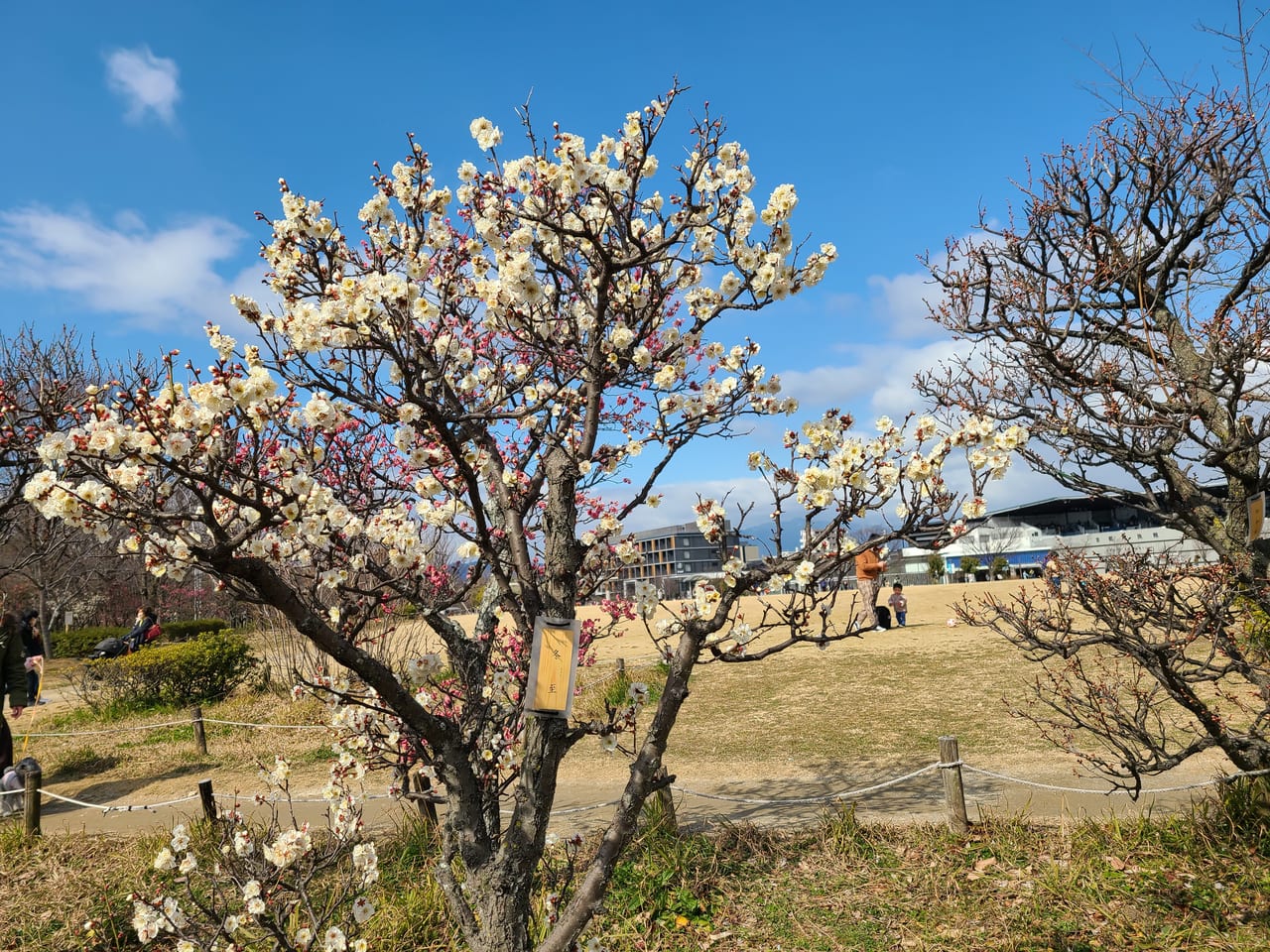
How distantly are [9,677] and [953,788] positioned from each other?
8.76m

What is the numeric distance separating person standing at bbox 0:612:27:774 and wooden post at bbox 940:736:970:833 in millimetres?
8324

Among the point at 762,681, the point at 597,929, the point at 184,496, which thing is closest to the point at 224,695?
the point at 184,496

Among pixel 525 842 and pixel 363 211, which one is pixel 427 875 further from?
pixel 363 211

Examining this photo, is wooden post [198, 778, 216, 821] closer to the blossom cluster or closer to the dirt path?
the dirt path

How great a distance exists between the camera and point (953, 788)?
5.36 meters

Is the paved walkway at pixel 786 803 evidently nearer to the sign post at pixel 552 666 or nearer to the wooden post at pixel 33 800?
the wooden post at pixel 33 800

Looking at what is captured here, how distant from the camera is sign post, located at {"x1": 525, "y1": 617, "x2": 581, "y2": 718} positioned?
2.67 m

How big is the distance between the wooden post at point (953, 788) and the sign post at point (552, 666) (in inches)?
151

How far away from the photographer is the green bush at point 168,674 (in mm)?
12555

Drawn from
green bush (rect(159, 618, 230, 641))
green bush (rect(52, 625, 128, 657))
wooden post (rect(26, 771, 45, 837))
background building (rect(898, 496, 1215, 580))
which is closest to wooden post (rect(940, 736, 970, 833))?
wooden post (rect(26, 771, 45, 837))

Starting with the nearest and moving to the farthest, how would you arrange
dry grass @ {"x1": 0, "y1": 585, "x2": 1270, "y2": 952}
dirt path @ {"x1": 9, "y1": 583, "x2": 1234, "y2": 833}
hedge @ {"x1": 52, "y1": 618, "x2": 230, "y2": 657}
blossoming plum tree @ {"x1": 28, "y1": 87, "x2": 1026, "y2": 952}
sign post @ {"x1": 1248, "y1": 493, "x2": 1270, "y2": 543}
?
blossoming plum tree @ {"x1": 28, "y1": 87, "x2": 1026, "y2": 952} < dry grass @ {"x1": 0, "y1": 585, "x2": 1270, "y2": 952} < sign post @ {"x1": 1248, "y1": 493, "x2": 1270, "y2": 543} < dirt path @ {"x1": 9, "y1": 583, "x2": 1234, "y2": 833} < hedge @ {"x1": 52, "y1": 618, "x2": 230, "y2": 657}

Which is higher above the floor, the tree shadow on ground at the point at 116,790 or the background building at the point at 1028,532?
the background building at the point at 1028,532

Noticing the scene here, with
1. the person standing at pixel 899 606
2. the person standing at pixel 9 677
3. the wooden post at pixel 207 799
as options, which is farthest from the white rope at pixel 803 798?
the person standing at pixel 899 606

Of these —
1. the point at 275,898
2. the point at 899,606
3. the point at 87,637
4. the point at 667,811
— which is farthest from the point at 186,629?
the point at 667,811
